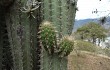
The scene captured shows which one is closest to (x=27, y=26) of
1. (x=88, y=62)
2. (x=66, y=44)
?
(x=66, y=44)

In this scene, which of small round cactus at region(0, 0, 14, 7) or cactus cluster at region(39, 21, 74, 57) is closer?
cactus cluster at region(39, 21, 74, 57)

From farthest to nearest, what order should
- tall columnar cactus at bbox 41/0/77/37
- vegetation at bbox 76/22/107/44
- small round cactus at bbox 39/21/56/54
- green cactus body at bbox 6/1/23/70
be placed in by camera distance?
1. vegetation at bbox 76/22/107/44
2. green cactus body at bbox 6/1/23/70
3. tall columnar cactus at bbox 41/0/77/37
4. small round cactus at bbox 39/21/56/54

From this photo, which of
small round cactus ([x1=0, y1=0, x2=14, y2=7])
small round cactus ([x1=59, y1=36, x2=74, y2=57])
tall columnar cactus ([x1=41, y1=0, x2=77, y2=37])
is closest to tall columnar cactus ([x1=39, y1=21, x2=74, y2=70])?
small round cactus ([x1=59, y1=36, x2=74, y2=57])

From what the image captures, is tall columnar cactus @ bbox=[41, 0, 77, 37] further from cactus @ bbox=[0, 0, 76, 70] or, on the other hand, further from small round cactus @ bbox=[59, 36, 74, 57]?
small round cactus @ bbox=[59, 36, 74, 57]

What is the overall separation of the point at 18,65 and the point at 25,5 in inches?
28.5

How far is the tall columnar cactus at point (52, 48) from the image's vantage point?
3.86 meters

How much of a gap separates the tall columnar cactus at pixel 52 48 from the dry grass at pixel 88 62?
8851 millimetres

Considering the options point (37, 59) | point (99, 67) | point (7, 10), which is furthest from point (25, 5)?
point (99, 67)

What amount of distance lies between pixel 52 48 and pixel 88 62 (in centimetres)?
1007

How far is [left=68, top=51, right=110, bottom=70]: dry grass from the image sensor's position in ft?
43.3

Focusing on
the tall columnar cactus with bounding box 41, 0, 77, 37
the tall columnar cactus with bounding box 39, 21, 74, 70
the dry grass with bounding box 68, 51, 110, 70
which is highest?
the tall columnar cactus with bounding box 41, 0, 77, 37

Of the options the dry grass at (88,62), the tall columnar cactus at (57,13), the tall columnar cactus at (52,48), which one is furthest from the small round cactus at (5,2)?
the dry grass at (88,62)

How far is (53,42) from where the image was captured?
152 inches

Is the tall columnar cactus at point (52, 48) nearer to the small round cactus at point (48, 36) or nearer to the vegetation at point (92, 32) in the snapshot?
the small round cactus at point (48, 36)
